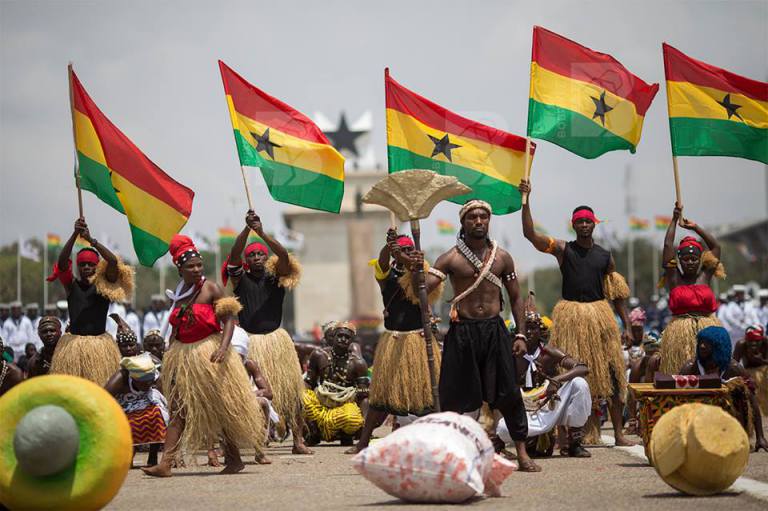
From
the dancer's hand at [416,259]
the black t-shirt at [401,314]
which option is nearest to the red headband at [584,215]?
the black t-shirt at [401,314]

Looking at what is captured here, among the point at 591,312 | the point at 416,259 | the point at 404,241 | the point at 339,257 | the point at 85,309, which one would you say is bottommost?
the point at 591,312

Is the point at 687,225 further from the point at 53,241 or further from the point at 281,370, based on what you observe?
the point at 53,241

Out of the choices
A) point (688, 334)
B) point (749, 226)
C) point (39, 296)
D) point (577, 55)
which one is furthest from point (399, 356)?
point (749, 226)

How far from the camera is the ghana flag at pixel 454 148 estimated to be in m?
13.1

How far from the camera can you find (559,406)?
1195cm

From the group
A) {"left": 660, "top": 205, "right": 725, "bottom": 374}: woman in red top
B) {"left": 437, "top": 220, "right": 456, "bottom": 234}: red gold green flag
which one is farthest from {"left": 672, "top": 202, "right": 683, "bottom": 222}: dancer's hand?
{"left": 437, "top": 220, "right": 456, "bottom": 234}: red gold green flag

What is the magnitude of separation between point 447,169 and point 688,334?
9.52ft

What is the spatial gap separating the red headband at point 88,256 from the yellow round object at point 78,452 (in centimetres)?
562

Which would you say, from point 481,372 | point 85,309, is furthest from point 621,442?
point 85,309

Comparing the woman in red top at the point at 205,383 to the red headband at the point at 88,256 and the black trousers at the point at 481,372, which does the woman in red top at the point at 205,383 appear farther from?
the red headband at the point at 88,256

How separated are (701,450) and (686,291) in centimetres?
450

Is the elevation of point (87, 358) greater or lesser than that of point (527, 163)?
lesser

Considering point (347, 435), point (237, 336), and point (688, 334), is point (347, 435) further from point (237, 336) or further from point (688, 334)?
point (688, 334)

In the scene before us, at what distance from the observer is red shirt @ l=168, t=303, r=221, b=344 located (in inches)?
419
